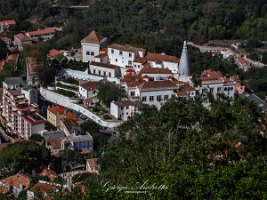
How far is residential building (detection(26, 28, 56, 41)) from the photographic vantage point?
35344 millimetres

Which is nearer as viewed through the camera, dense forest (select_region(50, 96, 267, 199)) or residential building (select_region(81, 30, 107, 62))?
dense forest (select_region(50, 96, 267, 199))

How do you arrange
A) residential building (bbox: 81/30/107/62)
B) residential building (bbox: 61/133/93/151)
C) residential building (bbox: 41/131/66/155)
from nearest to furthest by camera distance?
residential building (bbox: 61/133/93/151), residential building (bbox: 41/131/66/155), residential building (bbox: 81/30/107/62)

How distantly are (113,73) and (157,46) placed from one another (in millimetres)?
4064

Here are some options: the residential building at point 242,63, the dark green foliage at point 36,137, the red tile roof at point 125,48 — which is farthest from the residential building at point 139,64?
the residential building at point 242,63

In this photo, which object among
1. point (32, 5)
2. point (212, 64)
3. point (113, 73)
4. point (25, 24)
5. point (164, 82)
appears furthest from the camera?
point (32, 5)

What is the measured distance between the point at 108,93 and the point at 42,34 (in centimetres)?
1240

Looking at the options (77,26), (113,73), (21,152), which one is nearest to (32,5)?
(77,26)

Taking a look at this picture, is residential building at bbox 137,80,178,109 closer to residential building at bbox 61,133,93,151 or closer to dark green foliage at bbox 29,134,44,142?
residential building at bbox 61,133,93,151

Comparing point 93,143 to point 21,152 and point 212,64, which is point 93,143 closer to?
point 21,152

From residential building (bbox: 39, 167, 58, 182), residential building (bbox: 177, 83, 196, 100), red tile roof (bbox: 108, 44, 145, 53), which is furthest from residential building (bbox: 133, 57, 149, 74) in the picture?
residential building (bbox: 39, 167, 58, 182)

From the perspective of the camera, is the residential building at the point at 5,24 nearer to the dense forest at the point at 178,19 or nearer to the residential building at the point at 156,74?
the dense forest at the point at 178,19

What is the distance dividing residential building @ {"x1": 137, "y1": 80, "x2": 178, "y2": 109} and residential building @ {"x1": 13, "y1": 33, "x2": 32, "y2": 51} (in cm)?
1130

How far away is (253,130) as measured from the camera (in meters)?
13.5

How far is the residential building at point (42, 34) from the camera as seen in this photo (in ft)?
116
